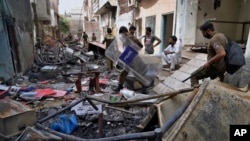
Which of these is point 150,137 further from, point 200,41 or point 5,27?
point 5,27

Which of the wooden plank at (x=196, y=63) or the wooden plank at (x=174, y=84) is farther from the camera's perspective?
the wooden plank at (x=196, y=63)

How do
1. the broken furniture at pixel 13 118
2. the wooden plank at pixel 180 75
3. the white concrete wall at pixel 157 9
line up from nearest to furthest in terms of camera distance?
the broken furniture at pixel 13 118 → the wooden plank at pixel 180 75 → the white concrete wall at pixel 157 9

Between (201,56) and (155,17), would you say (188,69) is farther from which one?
(155,17)

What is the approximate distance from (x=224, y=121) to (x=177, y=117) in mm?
416

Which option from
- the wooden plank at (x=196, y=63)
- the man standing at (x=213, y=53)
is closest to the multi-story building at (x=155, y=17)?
the wooden plank at (x=196, y=63)

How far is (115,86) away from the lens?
6.50 metres

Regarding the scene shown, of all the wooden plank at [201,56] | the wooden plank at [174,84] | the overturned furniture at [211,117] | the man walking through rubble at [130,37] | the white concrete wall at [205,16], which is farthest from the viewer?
the white concrete wall at [205,16]

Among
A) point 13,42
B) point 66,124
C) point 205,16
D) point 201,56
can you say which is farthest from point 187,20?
point 13,42

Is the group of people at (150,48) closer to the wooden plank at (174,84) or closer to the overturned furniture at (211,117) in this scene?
the wooden plank at (174,84)

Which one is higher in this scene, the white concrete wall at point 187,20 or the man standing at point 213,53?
the white concrete wall at point 187,20

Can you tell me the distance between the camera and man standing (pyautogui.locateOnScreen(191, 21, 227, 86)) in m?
3.41

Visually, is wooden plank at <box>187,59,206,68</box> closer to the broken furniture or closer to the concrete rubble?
the concrete rubble

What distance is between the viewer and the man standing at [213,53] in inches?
134

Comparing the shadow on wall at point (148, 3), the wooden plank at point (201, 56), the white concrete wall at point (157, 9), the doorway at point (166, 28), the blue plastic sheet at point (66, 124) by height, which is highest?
the shadow on wall at point (148, 3)
